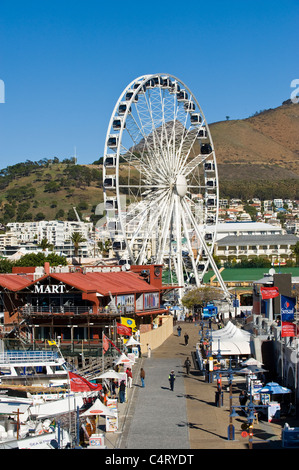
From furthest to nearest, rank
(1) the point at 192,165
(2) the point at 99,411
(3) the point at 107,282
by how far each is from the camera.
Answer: (1) the point at 192,165
(3) the point at 107,282
(2) the point at 99,411

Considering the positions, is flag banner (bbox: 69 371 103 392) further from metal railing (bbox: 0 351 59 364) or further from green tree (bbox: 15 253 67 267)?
green tree (bbox: 15 253 67 267)

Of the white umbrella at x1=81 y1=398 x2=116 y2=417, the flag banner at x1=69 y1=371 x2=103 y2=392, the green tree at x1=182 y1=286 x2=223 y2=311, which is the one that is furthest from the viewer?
the green tree at x1=182 y1=286 x2=223 y2=311

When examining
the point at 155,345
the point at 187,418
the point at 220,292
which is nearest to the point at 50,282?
→ the point at 155,345

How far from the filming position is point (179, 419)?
34.2 metres

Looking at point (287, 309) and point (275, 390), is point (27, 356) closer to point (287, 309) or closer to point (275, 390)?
point (287, 309)

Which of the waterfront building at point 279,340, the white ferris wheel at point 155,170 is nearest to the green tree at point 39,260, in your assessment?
the white ferris wheel at point 155,170

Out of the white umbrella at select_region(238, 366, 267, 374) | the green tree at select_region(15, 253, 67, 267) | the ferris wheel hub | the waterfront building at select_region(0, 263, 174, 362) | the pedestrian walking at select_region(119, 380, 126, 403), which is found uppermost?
the ferris wheel hub

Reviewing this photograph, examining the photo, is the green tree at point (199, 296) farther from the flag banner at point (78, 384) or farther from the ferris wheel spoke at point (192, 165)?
the flag banner at point (78, 384)

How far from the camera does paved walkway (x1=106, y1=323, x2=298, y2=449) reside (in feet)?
98.3

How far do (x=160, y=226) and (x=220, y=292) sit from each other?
34.3 ft

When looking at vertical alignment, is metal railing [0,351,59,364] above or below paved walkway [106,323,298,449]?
above

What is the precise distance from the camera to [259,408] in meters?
35.1

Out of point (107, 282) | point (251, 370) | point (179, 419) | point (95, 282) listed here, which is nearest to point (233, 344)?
point (251, 370)

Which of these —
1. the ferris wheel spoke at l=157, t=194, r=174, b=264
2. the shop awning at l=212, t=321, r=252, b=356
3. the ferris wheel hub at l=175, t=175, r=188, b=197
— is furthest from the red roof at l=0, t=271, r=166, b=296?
the ferris wheel hub at l=175, t=175, r=188, b=197
